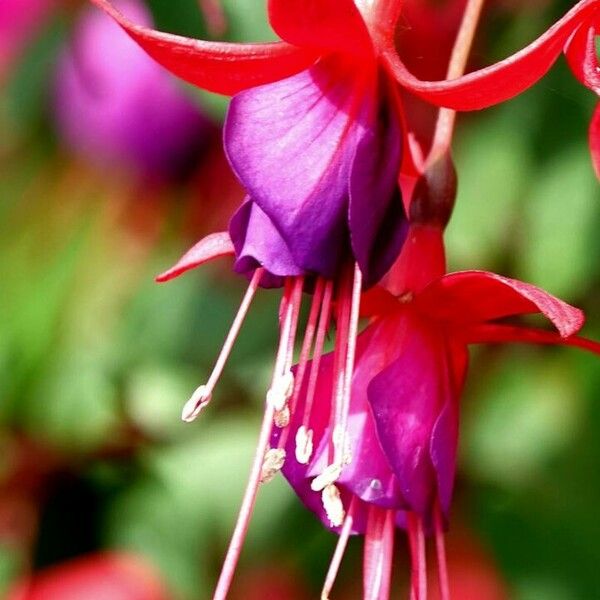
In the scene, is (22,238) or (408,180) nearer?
(408,180)

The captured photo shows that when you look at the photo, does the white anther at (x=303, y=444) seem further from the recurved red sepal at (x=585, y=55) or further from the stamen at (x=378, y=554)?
the recurved red sepal at (x=585, y=55)

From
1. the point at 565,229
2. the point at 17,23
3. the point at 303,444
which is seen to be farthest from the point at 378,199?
the point at 17,23

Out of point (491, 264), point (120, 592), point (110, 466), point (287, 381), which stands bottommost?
point (120, 592)

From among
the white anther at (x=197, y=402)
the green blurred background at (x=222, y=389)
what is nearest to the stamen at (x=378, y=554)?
the white anther at (x=197, y=402)

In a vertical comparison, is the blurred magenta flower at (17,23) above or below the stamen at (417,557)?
above

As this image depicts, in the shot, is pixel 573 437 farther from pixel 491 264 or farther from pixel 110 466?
pixel 110 466

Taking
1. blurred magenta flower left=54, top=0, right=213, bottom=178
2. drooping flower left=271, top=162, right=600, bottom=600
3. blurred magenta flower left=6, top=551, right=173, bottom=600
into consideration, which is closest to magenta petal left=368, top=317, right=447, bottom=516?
drooping flower left=271, top=162, right=600, bottom=600

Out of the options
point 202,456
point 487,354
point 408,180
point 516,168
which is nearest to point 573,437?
point 487,354
